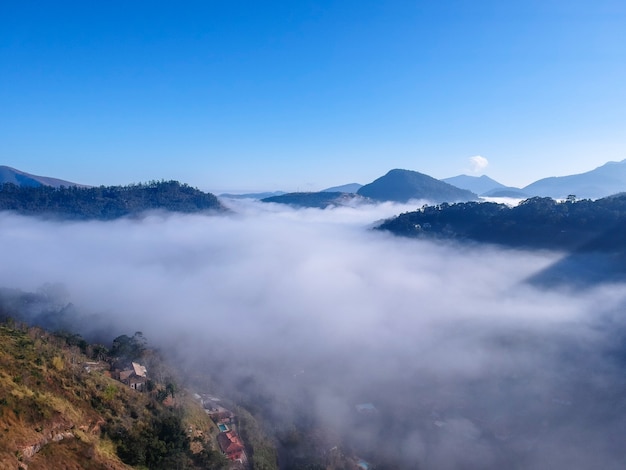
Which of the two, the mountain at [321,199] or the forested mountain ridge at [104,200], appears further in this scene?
the mountain at [321,199]

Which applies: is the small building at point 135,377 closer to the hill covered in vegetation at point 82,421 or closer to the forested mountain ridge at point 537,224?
the hill covered in vegetation at point 82,421

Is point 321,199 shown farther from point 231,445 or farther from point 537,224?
point 231,445

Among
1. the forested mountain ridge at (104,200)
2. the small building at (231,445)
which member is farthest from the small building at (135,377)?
the forested mountain ridge at (104,200)

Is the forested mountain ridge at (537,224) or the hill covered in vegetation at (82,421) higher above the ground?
the forested mountain ridge at (537,224)

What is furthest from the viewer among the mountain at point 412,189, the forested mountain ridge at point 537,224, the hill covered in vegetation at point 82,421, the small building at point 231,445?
the mountain at point 412,189

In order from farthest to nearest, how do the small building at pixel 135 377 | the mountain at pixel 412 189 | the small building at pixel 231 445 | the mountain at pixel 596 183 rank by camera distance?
the mountain at pixel 596 183 < the mountain at pixel 412 189 < the small building at pixel 135 377 < the small building at pixel 231 445

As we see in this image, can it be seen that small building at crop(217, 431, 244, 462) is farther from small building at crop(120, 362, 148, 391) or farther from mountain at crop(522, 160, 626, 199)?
mountain at crop(522, 160, 626, 199)

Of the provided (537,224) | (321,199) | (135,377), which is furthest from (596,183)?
(135,377)
